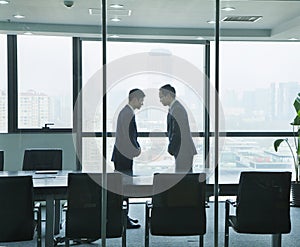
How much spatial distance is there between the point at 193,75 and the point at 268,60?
1.15m

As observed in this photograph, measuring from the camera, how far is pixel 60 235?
15.7 feet

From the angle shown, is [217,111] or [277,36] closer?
[217,111]

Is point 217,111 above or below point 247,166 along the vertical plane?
above

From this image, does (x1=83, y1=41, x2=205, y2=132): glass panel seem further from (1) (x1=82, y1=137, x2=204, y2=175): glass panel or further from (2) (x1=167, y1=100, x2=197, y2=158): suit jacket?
(2) (x1=167, y1=100, x2=197, y2=158): suit jacket

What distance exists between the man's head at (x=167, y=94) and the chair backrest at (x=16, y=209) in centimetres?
253

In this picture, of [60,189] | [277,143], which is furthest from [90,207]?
[277,143]

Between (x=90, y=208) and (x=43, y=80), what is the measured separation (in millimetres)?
2977

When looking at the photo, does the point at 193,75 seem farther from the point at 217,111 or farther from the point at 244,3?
the point at 244,3

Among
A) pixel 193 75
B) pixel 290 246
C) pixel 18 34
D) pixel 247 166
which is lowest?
pixel 290 246

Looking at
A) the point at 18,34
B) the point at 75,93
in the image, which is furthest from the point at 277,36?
the point at 18,34

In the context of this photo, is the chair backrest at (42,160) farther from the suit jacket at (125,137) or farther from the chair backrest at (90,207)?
the chair backrest at (90,207)

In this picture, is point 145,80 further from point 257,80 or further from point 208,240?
point 208,240

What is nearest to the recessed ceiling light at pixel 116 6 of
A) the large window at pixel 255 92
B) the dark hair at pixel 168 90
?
the dark hair at pixel 168 90

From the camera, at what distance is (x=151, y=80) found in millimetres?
6352
